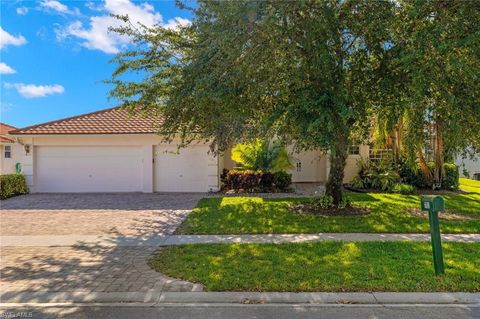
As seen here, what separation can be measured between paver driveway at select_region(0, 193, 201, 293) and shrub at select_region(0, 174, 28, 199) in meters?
0.57

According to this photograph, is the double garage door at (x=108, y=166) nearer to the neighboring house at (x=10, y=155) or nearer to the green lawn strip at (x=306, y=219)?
the neighboring house at (x=10, y=155)

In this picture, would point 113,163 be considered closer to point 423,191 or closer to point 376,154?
point 376,154

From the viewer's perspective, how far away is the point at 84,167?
17.2 m

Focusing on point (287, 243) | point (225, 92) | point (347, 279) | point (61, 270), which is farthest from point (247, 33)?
point (61, 270)

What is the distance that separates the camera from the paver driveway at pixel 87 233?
5.54 meters

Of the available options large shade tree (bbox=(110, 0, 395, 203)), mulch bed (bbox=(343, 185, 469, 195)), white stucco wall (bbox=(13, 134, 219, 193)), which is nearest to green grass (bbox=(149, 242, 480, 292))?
large shade tree (bbox=(110, 0, 395, 203))

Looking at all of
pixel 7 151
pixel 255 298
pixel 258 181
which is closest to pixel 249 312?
pixel 255 298

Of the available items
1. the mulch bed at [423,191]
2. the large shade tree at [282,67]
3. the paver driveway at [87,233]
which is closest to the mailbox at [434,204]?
the large shade tree at [282,67]

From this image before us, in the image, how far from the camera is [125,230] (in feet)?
30.3

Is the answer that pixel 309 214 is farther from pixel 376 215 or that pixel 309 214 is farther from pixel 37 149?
pixel 37 149

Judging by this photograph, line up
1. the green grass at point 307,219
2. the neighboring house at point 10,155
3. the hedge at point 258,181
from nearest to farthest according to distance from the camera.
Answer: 1. the green grass at point 307,219
2. the hedge at point 258,181
3. the neighboring house at point 10,155

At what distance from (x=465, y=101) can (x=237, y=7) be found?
5102 mm

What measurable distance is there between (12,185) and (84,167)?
297 centimetres

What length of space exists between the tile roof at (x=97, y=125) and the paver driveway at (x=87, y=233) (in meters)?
2.95
